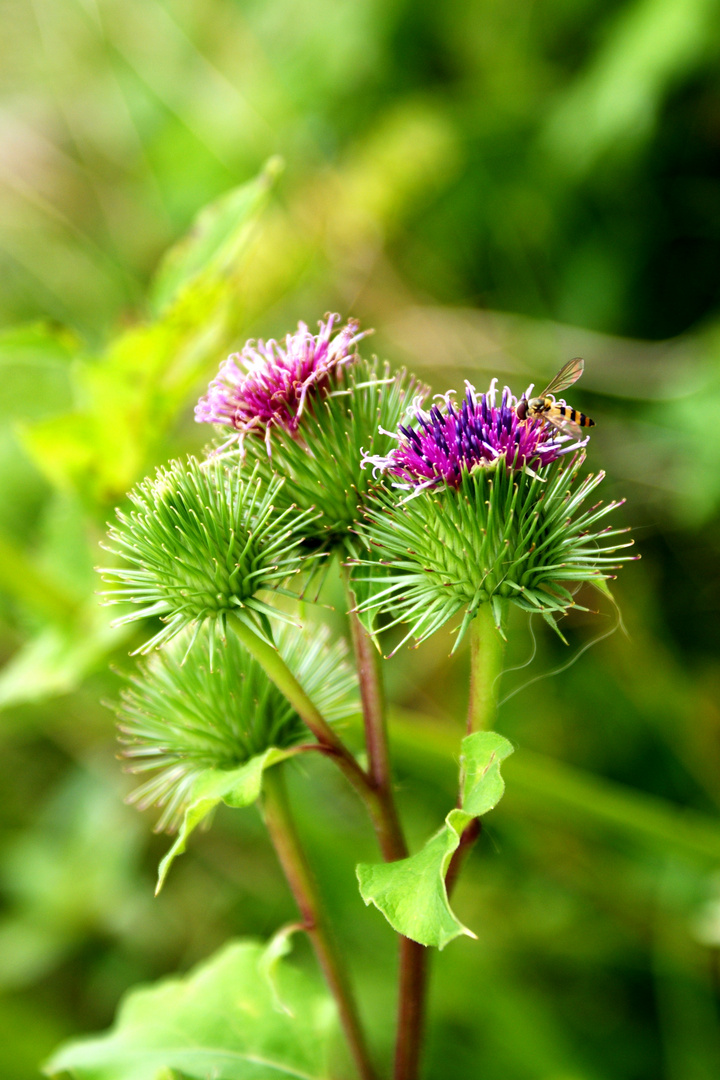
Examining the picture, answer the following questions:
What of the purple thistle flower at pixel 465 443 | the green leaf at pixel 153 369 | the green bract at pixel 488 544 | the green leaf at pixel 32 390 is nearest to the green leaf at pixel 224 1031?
the green bract at pixel 488 544

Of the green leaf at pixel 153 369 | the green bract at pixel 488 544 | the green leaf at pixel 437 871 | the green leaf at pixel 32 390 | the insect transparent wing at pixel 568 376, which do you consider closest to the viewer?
the green leaf at pixel 437 871

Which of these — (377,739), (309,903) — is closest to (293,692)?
(377,739)

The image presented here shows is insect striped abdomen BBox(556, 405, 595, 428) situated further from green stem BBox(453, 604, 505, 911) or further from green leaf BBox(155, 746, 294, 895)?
green leaf BBox(155, 746, 294, 895)

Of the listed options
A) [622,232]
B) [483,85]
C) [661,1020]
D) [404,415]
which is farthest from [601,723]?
[483,85]

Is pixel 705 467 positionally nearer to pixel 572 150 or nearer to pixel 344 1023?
pixel 572 150

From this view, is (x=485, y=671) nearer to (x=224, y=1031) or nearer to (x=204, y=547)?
(x=204, y=547)

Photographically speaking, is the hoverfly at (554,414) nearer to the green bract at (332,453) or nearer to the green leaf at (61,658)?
the green bract at (332,453)

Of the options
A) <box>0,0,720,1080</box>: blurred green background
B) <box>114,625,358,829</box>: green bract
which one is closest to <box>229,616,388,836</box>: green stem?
<box>114,625,358,829</box>: green bract
